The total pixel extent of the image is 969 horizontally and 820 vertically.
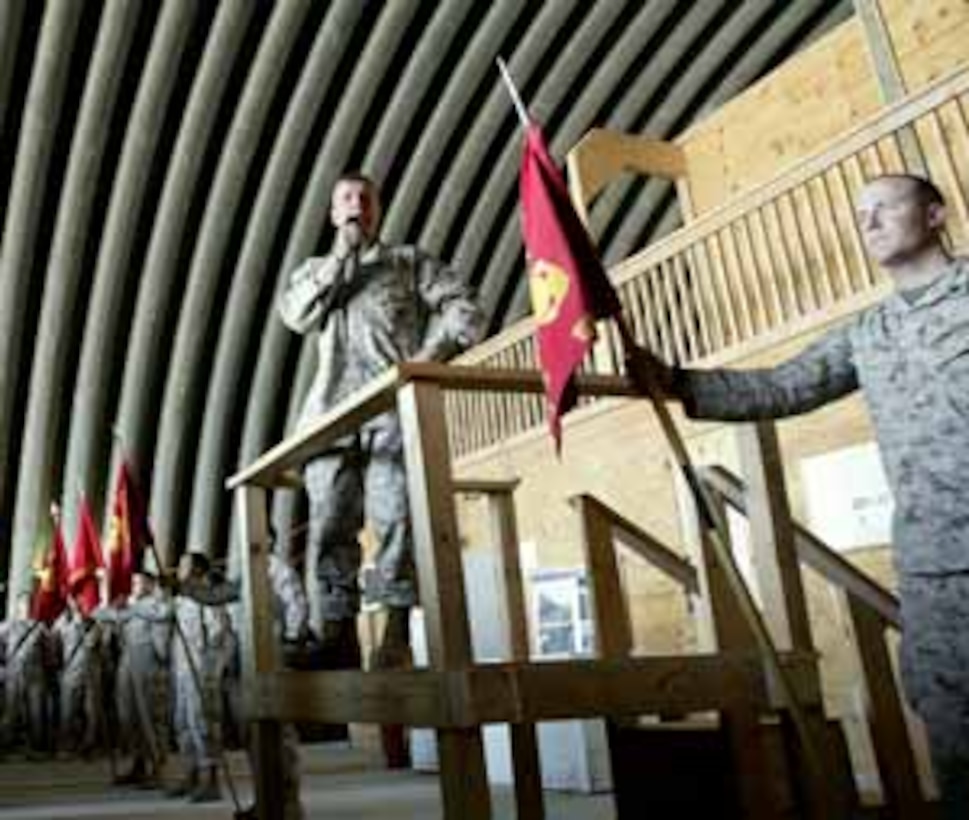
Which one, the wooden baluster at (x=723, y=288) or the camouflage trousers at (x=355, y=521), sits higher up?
the wooden baluster at (x=723, y=288)

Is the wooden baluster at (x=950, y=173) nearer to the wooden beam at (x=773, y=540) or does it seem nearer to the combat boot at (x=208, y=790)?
the wooden beam at (x=773, y=540)

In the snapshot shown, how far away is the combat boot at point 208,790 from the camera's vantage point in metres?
7.02

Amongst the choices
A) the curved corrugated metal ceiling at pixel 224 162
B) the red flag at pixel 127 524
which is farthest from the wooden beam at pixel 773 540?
the curved corrugated metal ceiling at pixel 224 162

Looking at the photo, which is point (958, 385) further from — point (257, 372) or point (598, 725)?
point (257, 372)

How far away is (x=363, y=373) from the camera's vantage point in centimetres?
344

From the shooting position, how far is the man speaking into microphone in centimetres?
328

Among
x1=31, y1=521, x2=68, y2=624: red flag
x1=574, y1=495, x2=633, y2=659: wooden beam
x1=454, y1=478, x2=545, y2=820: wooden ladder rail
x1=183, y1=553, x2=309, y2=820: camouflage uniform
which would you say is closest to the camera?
x1=454, y1=478, x2=545, y2=820: wooden ladder rail

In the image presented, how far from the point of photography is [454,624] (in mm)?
2336

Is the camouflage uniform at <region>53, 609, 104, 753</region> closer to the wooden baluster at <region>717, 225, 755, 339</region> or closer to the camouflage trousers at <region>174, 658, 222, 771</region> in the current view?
the camouflage trousers at <region>174, 658, 222, 771</region>

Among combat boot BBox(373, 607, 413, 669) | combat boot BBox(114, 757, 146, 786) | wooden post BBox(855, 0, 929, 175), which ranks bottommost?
combat boot BBox(114, 757, 146, 786)

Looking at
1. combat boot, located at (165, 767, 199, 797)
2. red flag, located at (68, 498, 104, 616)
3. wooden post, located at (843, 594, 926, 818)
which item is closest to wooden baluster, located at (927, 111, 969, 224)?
wooden post, located at (843, 594, 926, 818)

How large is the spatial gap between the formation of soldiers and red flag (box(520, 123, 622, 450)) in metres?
3.35

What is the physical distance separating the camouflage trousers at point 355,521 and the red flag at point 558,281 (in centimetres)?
95

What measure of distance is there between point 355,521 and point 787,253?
4763 mm
